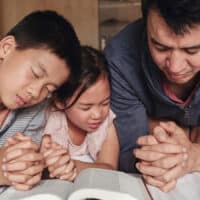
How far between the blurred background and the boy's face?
1060mm

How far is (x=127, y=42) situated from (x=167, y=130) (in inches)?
11.7

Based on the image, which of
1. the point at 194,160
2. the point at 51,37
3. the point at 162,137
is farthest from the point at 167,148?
the point at 51,37

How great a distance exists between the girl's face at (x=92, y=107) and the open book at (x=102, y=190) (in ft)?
0.92

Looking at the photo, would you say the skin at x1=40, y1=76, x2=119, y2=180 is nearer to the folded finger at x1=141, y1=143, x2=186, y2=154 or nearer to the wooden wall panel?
the folded finger at x1=141, y1=143, x2=186, y2=154

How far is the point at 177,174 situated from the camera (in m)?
0.76

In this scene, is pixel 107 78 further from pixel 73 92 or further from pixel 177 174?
pixel 177 174

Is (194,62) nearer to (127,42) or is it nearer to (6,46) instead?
(127,42)

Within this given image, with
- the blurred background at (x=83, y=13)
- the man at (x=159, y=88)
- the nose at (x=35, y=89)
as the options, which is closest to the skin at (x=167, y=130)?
the man at (x=159, y=88)

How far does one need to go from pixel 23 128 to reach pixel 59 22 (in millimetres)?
268

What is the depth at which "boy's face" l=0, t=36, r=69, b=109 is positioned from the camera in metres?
0.87

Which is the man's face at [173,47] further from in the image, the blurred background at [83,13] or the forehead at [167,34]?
the blurred background at [83,13]

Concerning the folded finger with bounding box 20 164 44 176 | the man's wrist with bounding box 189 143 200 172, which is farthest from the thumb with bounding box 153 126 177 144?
the folded finger with bounding box 20 164 44 176

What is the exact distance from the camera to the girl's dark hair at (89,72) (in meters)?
1.01

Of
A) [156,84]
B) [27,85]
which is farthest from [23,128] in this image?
[156,84]
